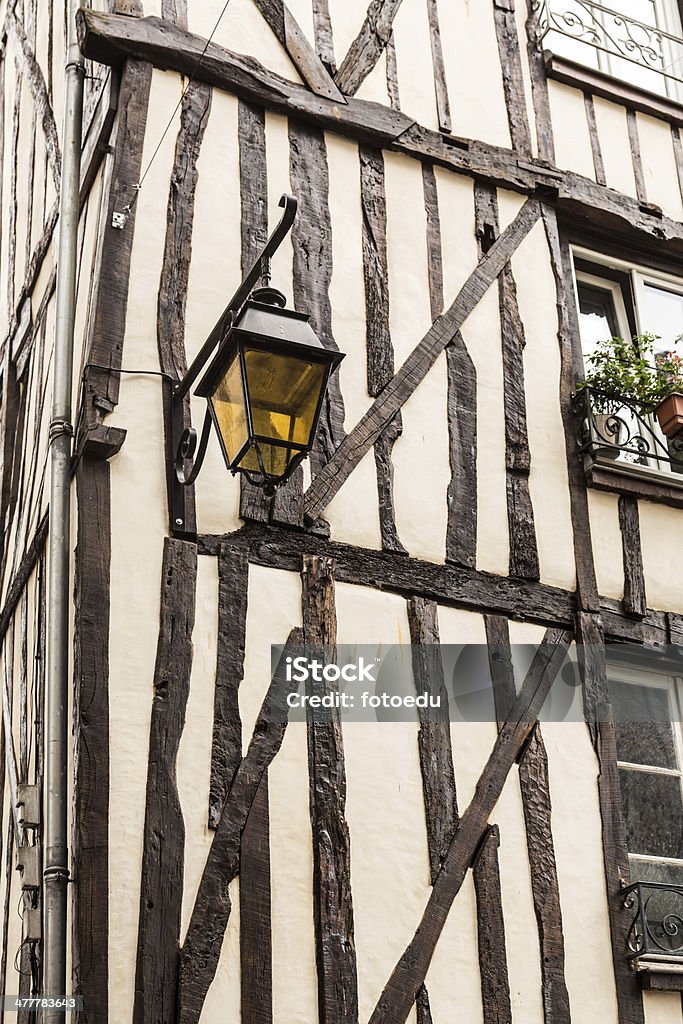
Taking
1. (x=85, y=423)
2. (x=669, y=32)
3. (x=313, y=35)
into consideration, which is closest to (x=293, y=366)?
(x=85, y=423)

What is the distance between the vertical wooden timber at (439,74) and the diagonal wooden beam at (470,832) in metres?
2.35

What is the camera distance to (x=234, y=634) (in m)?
4.76

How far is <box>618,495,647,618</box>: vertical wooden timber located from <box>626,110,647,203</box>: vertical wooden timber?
1.67 metres

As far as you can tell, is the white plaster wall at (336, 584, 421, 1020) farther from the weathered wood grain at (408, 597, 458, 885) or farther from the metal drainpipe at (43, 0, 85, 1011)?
the metal drainpipe at (43, 0, 85, 1011)

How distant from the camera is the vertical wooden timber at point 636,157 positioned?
22.2 ft

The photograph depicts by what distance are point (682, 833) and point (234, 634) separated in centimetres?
202

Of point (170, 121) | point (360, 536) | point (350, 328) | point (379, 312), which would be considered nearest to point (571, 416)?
point (379, 312)

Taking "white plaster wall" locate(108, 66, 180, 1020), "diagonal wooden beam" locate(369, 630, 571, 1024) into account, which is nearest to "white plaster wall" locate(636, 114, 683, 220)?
"diagonal wooden beam" locate(369, 630, 571, 1024)

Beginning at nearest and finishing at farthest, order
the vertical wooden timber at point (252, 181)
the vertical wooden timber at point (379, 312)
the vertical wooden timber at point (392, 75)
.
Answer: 1. the vertical wooden timber at point (379, 312)
2. the vertical wooden timber at point (252, 181)
3. the vertical wooden timber at point (392, 75)

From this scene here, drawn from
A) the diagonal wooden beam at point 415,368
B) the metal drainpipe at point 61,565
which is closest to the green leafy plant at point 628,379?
the diagonal wooden beam at point 415,368

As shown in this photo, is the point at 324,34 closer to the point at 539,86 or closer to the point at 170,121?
the point at 170,121

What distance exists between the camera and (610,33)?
712cm

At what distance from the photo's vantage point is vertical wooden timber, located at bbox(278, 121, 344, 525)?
17.1 feet

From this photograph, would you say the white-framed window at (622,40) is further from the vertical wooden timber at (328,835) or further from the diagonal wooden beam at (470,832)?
the vertical wooden timber at (328,835)
